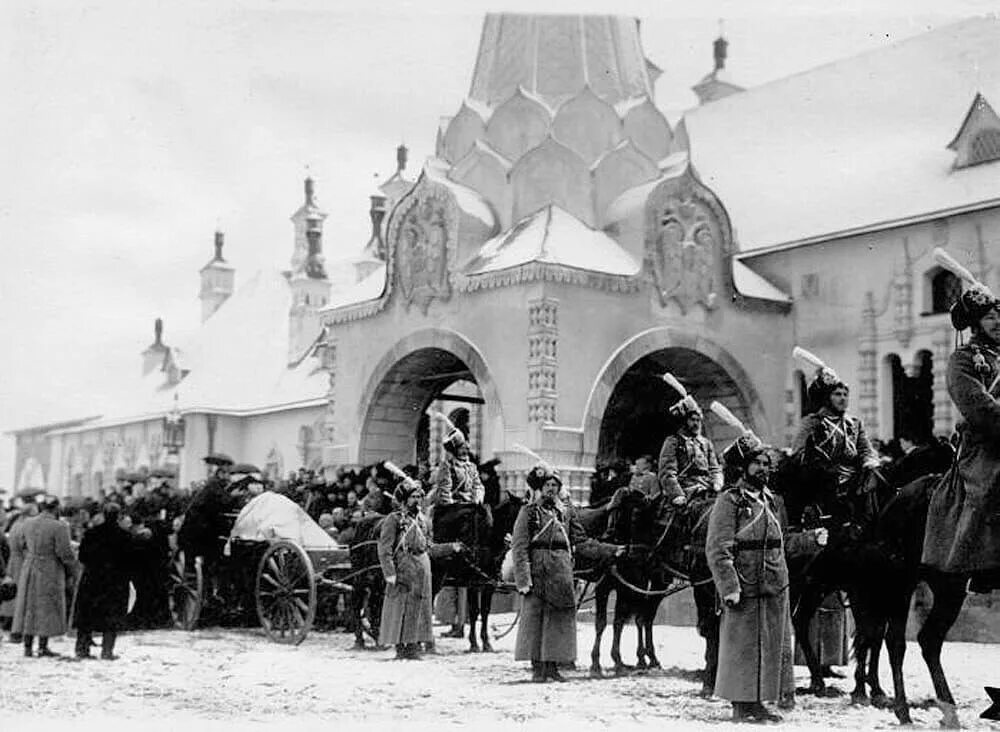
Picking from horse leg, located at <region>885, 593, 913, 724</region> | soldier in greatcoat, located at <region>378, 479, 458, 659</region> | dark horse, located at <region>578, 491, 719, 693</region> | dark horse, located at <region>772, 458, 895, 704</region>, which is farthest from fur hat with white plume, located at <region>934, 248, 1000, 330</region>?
soldier in greatcoat, located at <region>378, 479, 458, 659</region>

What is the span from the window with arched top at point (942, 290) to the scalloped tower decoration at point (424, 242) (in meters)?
8.03

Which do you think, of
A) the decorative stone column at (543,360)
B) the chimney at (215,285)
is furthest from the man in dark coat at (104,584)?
the chimney at (215,285)

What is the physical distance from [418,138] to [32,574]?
707 cm

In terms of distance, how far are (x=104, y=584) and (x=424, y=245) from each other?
1066 cm

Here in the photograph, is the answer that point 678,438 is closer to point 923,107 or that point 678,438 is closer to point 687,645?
point 687,645

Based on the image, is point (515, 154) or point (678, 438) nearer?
point (678, 438)

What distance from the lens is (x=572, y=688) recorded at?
12438 mm

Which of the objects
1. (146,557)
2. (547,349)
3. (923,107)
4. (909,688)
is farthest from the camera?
(923,107)

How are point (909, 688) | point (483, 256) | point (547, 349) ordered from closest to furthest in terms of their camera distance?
point (909, 688)
point (547, 349)
point (483, 256)

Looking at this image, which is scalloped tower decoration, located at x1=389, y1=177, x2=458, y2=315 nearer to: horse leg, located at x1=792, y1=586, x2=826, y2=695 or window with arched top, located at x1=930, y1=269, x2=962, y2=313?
window with arched top, located at x1=930, y1=269, x2=962, y2=313

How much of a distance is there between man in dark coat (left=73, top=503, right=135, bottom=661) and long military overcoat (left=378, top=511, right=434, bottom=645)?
2.90 meters

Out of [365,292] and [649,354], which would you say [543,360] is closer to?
[649,354]

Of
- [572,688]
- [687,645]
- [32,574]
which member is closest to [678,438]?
[572,688]

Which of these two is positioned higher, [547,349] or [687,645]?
[547,349]
